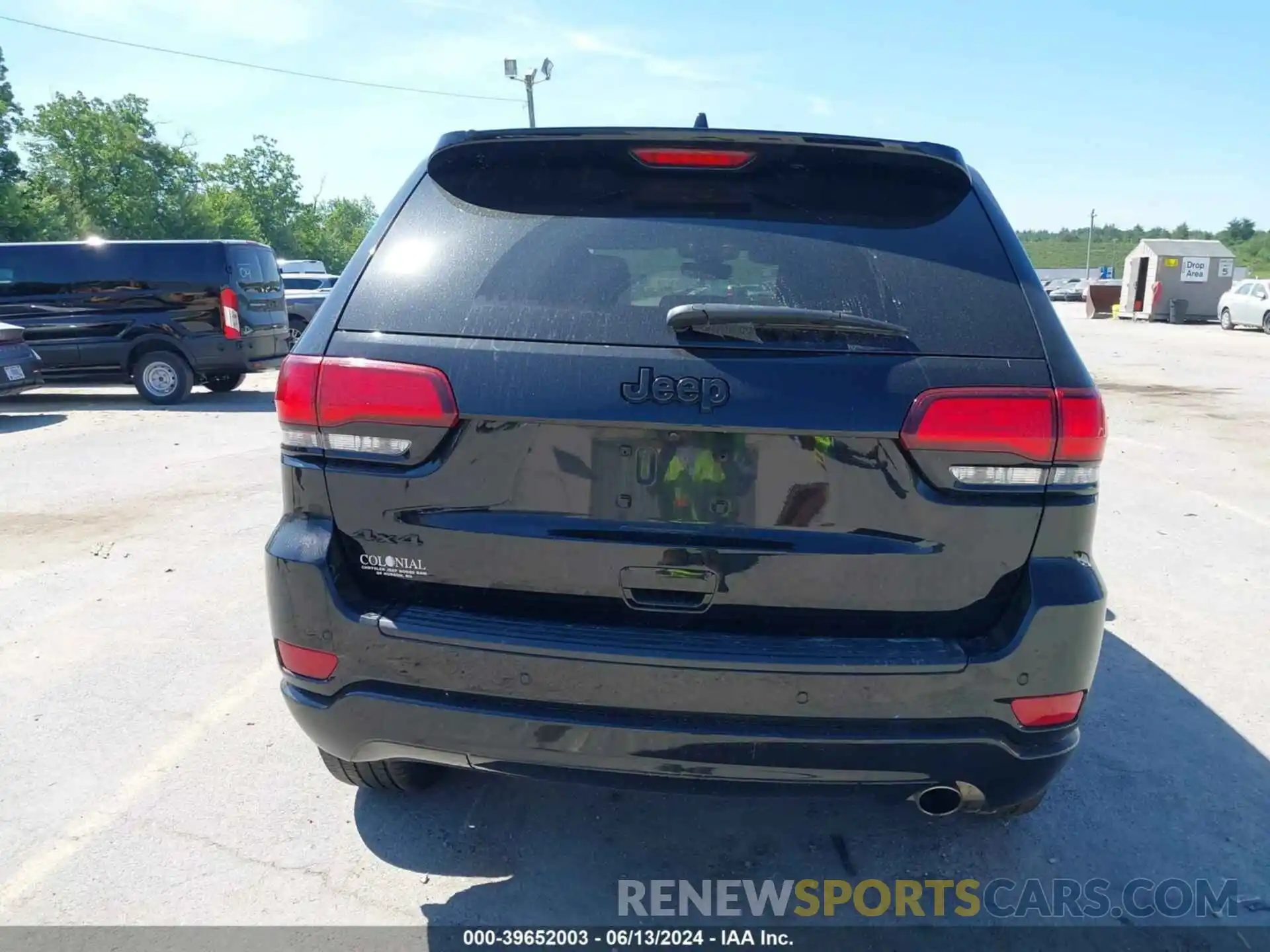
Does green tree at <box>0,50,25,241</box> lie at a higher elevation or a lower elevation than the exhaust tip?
higher

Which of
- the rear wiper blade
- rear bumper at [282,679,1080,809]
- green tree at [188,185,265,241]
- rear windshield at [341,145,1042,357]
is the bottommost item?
rear bumper at [282,679,1080,809]

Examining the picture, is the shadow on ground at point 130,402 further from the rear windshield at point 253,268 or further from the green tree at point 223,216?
Answer: the green tree at point 223,216

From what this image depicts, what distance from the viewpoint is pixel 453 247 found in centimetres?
229

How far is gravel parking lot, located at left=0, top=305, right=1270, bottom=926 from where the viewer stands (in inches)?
101

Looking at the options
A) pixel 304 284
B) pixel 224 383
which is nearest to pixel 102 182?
pixel 304 284

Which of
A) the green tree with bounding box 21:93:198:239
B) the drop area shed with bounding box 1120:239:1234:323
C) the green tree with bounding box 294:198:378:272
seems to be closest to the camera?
the drop area shed with bounding box 1120:239:1234:323

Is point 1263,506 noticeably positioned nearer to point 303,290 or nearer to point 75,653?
point 75,653

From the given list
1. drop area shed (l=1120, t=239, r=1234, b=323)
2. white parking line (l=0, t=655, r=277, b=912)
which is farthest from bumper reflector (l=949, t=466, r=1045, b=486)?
drop area shed (l=1120, t=239, r=1234, b=323)

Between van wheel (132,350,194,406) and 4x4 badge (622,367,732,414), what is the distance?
12.4m

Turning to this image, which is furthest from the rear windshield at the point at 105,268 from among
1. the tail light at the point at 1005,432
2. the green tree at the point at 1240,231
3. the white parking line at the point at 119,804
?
the green tree at the point at 1240,231

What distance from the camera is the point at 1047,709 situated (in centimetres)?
212

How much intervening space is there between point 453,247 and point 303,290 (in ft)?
79.0

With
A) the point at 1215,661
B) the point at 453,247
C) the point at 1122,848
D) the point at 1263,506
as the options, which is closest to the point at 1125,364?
the point at 1263,506

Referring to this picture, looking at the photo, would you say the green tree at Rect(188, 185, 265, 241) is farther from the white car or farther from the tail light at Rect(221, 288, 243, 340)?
the white car
